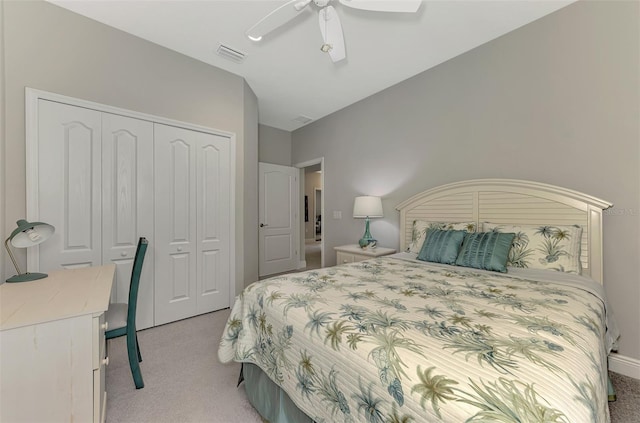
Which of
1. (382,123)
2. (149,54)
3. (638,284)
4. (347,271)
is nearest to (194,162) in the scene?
(149,54)

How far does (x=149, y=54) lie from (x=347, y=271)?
2.86 m

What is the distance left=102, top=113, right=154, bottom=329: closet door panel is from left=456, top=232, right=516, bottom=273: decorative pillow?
2915 mm

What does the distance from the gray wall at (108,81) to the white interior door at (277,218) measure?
105 centimetres

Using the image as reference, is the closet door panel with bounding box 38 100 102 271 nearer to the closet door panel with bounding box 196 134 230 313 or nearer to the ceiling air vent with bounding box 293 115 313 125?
the closet door panel with bounding box 196 134 230 313

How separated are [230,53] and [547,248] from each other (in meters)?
3.37

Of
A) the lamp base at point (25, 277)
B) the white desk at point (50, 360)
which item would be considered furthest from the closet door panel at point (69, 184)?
the white desk at point (50, 360)

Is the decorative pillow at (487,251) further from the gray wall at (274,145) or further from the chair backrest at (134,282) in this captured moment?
the gray wall at (274,145)

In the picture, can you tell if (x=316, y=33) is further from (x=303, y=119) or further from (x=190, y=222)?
(x=190, y=222)

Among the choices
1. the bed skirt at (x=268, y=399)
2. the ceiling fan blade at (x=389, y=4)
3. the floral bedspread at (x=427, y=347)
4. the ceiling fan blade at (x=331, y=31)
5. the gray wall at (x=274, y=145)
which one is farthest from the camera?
the gray wall at (x=274, y=145)

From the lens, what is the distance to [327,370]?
40.2 inches

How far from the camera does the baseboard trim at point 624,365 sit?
1814 millimetres

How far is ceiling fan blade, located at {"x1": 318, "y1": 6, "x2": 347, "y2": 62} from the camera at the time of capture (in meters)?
1.81

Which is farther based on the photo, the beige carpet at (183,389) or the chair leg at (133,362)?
the chair leg at (133,362)

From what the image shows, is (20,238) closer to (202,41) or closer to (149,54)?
(149,54)
